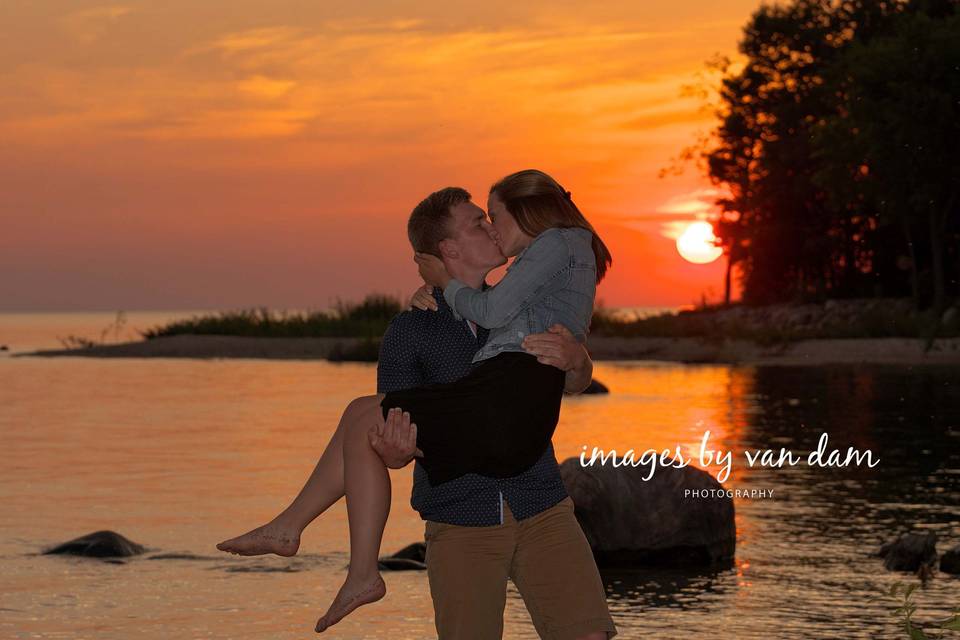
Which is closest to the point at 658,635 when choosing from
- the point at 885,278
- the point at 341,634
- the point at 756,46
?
the point at 341,634

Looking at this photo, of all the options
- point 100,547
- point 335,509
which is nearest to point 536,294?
point 100,547

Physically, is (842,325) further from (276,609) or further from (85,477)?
(276,609)

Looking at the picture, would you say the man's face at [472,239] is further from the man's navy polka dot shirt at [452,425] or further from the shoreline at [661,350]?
the shoreline at [661,350]

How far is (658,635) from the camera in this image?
31.4 feet

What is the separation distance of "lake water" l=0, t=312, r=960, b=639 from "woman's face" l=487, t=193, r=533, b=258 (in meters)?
4.69

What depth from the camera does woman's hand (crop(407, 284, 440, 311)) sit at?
18.2 ft

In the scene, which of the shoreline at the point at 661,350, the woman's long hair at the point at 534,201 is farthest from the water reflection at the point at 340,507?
the shoreline at the point at 661,350

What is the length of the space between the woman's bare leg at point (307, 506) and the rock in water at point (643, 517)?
6.32m

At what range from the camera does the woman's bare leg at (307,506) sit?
552cm

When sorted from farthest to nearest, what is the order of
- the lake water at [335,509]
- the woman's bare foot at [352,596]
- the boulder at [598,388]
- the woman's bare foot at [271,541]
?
the boulder at [598,388] < the lake water at [335,509] < the woman's bare foot at [271,541] < the woman's bare foot at [352,596]

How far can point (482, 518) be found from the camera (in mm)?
5348

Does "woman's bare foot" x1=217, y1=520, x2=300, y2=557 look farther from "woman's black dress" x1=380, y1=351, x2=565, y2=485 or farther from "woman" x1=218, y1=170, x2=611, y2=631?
"woman's black dress" x1=380, y1=351, x2=565, y2=485

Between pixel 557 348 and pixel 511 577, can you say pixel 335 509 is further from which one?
pixel 557 348

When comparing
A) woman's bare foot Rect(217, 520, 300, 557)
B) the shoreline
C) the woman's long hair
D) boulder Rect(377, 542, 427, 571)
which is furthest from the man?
the shoreline
